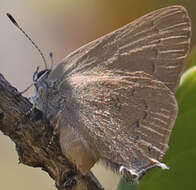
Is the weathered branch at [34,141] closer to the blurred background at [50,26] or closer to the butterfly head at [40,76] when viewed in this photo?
the butterfly head at [40,76]

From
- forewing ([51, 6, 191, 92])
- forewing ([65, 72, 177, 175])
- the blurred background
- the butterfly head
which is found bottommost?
the blurred background

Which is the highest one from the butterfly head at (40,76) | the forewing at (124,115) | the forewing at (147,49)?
the butterfly head at (40,76)

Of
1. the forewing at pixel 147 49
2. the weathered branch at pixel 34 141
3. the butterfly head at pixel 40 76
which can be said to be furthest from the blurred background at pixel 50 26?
the weathered branch at pixel 34 141

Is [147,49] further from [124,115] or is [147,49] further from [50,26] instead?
[50,26]

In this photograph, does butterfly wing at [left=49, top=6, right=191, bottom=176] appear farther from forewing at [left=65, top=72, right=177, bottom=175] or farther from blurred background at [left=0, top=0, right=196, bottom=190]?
blurred background at [left=0, top=0, right=196, bottom=190]

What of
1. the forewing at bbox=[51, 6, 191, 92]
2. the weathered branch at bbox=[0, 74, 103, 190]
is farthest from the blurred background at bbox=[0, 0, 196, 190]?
the weathered branch at bbox=[0, 74, 103, 190]

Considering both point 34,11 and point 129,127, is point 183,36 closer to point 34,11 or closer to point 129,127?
point 129,127

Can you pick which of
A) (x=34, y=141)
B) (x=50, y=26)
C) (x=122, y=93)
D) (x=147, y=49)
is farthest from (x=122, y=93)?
(x=50, y=26)

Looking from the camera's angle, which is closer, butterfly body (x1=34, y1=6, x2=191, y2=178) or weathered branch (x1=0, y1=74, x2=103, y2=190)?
weathered branch (x1=0, y1=74, x2=103, y2=190)

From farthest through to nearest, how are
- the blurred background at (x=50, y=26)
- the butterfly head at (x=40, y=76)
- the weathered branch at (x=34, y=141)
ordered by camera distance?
the blurred background at (x=50, y=26) → the butterfly head at (x=40, y=76) → the weathered branch at (x=34, y=141)
